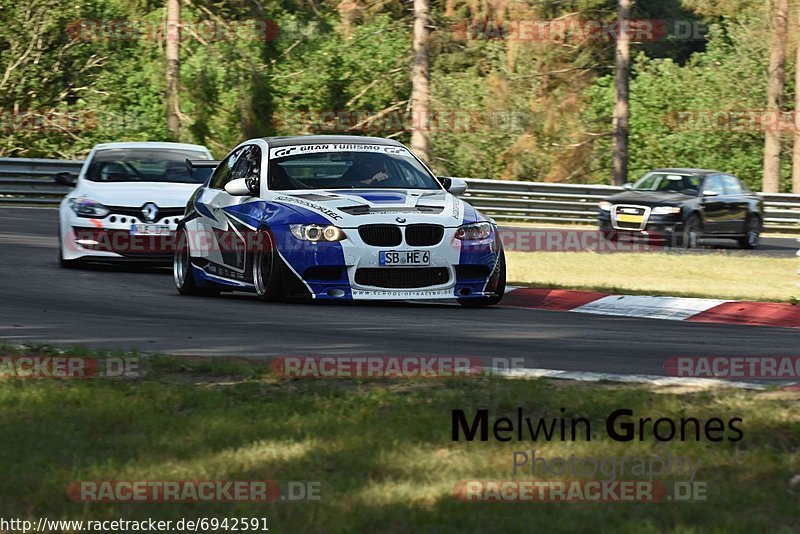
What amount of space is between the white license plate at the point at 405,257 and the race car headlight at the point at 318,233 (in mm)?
380

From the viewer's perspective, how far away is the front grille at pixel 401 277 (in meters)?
11.6

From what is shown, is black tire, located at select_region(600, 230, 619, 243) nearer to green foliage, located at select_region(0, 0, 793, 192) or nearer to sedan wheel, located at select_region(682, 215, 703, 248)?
sedan wheel, located at select_region(682, 215, 703, 248)

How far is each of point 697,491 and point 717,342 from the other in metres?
4.81

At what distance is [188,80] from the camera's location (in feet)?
125

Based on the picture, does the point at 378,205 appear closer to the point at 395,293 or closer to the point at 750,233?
the point at 395,293

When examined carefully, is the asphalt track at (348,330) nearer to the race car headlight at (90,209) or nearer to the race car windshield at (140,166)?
the race car headlight at (90,209)

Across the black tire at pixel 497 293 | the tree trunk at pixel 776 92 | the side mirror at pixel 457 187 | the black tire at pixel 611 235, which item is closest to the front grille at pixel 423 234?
the black tire at pixel 497 293

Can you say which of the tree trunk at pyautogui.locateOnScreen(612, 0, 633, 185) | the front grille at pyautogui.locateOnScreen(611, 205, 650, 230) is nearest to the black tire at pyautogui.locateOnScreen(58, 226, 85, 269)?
the front grille at pyautogui.locateOnScreen(611, 205, 650, 230)

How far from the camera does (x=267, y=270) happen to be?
11.9m

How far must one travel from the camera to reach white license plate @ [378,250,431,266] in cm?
1155

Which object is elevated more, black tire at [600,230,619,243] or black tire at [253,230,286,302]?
black tire at [253,230,286,302]

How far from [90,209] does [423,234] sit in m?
4.97

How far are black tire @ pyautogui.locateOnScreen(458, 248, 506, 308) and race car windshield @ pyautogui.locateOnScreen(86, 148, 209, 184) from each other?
15.6ft

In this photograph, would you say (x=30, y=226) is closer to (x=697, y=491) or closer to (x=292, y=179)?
(x=292, y=179)
